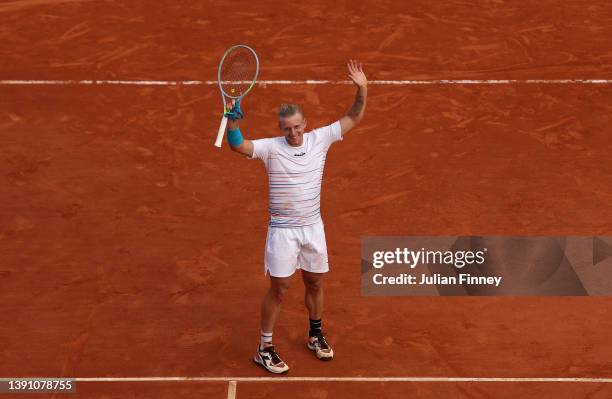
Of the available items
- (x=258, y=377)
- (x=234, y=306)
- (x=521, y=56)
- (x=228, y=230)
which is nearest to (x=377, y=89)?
(x=521, y=56)

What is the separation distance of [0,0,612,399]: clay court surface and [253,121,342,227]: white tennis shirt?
56.0 inches

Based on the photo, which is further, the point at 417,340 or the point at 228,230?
the point at 228,230

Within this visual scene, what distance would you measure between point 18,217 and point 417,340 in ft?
14.4

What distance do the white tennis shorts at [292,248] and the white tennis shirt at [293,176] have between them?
65mm

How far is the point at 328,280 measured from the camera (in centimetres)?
942

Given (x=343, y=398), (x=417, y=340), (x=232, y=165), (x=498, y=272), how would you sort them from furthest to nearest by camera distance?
(x=232, y=165) → (x=498, y=272) → (x=417, y=340) → (x=343, y=398)

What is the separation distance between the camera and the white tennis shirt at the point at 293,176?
25.5 ft

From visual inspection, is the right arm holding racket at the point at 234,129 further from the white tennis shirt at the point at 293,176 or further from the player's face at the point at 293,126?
the player's face at the point at 293,126

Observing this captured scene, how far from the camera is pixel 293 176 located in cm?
777

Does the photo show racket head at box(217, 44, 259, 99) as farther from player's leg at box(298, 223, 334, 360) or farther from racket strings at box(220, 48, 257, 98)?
player's leg at box(298, 223, 334, 360)

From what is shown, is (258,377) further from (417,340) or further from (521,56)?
(521,56)

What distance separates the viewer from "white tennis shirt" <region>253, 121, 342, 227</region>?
7758 mm

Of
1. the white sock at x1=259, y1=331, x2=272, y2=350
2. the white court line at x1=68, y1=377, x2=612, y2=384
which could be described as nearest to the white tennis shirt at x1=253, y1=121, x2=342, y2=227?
the white sock at x1=259, y1=331, x2=272, y2=350

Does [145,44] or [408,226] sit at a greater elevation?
[145,44]
